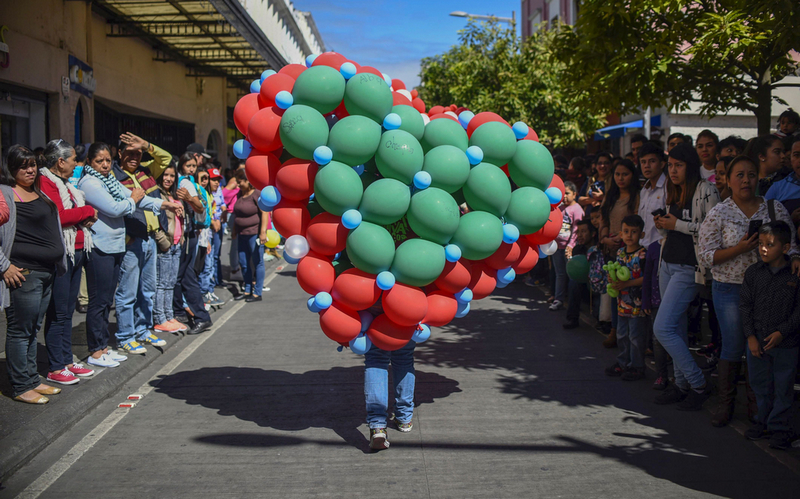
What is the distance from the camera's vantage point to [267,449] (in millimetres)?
4766

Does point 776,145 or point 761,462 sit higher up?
point 776,145

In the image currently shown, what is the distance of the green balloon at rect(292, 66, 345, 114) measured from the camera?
4305 millimetres

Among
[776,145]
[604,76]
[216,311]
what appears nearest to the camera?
[776,145]

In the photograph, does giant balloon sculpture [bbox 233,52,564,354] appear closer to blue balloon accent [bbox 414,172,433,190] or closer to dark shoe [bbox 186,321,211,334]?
blue balloon accent [bbox 414,172,433,190]

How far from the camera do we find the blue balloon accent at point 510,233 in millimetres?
4516

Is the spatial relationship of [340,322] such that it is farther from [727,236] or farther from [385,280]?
[727,236]

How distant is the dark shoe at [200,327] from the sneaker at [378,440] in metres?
4.31

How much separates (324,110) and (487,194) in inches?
46.6

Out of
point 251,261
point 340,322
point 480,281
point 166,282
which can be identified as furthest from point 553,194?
point 251,261

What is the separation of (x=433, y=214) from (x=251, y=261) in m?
6.94

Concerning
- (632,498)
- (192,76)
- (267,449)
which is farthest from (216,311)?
(192,76)

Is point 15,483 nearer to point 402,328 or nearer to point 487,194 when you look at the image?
point 402,328

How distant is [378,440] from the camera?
4.65 meters

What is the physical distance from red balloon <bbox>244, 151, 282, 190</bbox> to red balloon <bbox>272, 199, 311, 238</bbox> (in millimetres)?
183
